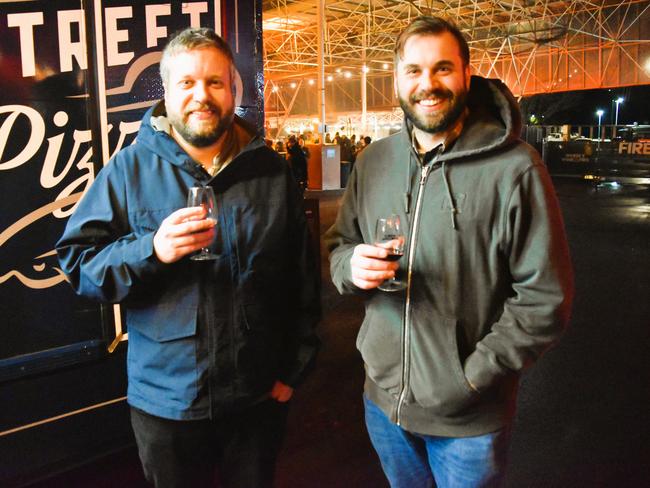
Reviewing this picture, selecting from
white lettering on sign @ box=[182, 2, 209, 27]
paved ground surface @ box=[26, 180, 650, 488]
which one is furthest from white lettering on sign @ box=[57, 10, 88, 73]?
paved ground surface @ box=[26, 180, 650, 488]

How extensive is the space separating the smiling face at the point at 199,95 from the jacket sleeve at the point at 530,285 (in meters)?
1.08

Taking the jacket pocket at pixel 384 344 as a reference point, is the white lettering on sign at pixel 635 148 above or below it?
above

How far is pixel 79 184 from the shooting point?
2975mm

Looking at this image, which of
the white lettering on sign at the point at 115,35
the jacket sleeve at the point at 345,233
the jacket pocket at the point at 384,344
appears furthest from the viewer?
the white lettering on sign at the point at 115,35

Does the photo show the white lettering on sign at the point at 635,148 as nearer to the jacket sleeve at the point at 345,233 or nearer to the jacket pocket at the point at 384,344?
the jacket sleeve at the point at 345,233

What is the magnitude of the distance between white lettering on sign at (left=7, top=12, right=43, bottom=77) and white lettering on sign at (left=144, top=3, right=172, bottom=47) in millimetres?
528

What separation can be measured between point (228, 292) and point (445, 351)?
0.81 m

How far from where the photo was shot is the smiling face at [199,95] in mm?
2004

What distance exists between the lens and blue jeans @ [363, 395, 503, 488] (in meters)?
1.99

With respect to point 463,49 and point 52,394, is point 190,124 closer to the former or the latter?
point 463,49

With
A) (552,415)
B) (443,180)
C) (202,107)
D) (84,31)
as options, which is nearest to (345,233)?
(443,180)

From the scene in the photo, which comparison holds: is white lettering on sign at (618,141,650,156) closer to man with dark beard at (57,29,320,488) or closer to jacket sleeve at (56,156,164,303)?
man with dark beard at (57,29,320,488)

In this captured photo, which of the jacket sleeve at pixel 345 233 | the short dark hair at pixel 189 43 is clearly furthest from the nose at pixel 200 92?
the jacket sleeve at pixel 345 233

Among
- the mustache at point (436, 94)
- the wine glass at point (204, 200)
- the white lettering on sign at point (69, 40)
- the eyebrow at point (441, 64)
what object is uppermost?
the white lettering on sign at point (69, 40)
